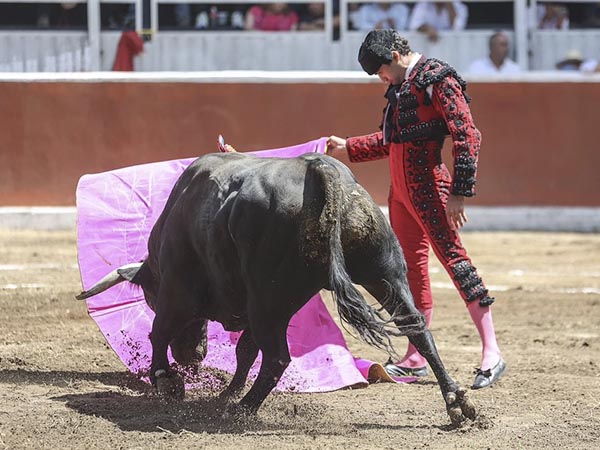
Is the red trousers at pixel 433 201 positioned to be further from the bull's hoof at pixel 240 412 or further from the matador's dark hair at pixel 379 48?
the bull's hoof at pixel 240 412

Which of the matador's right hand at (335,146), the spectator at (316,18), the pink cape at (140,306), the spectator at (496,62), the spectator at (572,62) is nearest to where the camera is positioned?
the pink cape at (140,306)

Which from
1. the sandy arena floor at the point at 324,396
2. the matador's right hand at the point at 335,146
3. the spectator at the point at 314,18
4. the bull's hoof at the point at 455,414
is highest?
the spectator at the point at 314,18

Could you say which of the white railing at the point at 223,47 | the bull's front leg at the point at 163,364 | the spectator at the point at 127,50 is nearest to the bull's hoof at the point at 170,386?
the bull's front leg at the point at 163,364

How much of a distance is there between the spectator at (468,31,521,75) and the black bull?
7.57 m

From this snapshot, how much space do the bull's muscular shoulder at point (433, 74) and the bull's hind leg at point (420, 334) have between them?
993mm

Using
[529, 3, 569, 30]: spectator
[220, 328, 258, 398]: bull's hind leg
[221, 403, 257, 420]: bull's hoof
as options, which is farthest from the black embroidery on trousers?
[529, 3, 569, 30]: spectator

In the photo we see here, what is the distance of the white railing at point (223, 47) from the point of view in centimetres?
1230

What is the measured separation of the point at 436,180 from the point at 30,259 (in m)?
4.71

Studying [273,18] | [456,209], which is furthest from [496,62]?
[456,209]

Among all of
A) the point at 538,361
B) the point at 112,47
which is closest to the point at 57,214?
the point at 112,47

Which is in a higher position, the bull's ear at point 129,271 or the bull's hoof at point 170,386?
the bull's ear at point 129,271

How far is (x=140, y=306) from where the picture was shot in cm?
542

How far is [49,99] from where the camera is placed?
34.1 ft

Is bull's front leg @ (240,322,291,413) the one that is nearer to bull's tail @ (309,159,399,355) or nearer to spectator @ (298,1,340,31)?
bull's tail @ (309,159,399,355)
